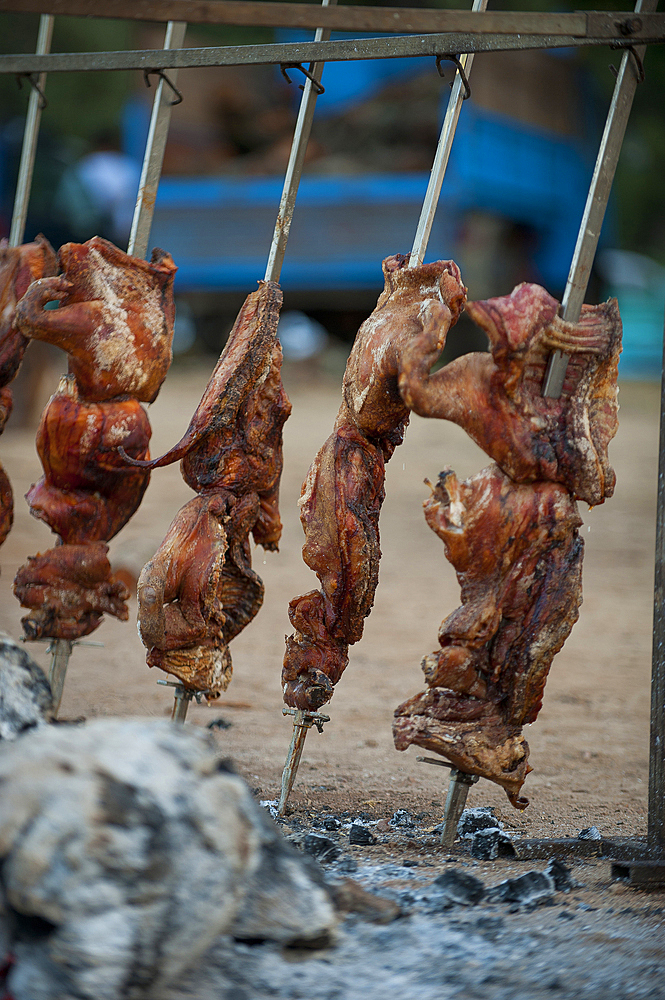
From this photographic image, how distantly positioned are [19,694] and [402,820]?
162 centimetres

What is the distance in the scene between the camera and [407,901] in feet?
8.69

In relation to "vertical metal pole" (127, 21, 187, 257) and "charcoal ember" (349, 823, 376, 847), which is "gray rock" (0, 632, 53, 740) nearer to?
"charcoal ember" (349, 823, 376, 847)

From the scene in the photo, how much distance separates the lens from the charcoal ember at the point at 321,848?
299cm

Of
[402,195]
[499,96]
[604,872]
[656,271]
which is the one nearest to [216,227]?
[402,195]

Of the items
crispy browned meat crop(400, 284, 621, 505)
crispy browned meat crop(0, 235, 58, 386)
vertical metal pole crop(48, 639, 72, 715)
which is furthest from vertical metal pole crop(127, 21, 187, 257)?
vertical metal pole crop(48, 639, 72, 715)

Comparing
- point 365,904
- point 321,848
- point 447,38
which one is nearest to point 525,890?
point 365,904

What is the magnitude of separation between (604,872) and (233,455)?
5.81 feet

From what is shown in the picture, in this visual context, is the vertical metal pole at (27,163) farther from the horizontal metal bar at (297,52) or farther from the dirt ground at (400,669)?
the dirt ground at (400,669)

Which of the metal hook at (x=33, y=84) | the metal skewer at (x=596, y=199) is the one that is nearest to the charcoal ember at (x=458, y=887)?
the metal skewer at (x=596, y=199)

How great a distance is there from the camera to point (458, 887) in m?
2.71

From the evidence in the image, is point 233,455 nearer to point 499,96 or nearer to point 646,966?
point 646,966

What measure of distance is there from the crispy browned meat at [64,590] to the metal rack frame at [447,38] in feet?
5.75

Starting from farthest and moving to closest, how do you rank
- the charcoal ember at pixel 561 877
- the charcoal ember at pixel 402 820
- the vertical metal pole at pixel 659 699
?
the charcoal ember at pixel 402 820 < the vertical metal pole at pixel 659 699 < the charcoal ember at pixel 561 877

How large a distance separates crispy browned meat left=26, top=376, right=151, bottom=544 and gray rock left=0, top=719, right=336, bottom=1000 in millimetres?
1549
